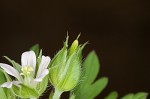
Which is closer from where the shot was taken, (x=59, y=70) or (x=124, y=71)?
(x=59, y=70)

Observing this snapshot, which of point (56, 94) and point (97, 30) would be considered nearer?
point (56, 94)

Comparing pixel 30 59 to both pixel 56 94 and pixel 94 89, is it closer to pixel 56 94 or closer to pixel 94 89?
pixel 56 94

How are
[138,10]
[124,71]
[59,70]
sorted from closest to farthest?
1. [59,70]
2. [124,71]
3. [138,10]

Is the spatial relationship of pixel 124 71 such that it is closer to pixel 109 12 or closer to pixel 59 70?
pixel 109 12

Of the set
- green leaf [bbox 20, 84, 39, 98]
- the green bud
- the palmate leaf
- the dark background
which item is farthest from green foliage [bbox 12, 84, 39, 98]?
the dark background

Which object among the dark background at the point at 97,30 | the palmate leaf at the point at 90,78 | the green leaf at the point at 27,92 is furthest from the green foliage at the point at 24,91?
the dark background at the point at 97,30

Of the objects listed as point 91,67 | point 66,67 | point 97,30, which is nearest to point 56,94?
point 66,67

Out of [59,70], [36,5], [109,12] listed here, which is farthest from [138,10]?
[59,70]
